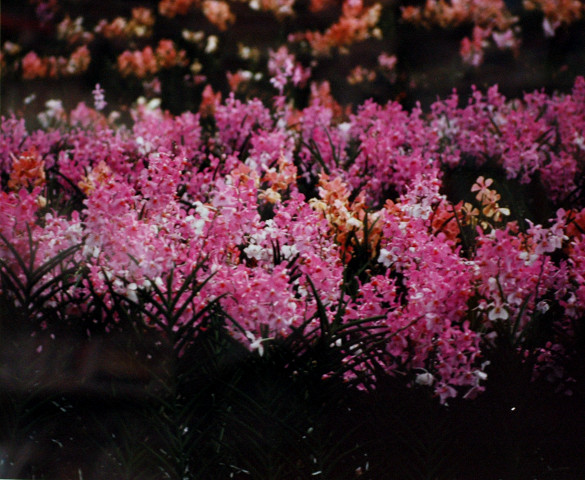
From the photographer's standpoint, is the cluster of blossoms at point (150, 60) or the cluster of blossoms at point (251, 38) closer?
the cluster of blossoms at point (251, 38)

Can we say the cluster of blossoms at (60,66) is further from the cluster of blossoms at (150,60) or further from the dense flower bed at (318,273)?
the dense flower bed at (318,273)

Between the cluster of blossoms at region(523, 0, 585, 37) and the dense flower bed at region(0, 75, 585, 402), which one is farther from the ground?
the cluster of blossoms at region(523, 0, 585, 37)

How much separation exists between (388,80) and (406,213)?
4.50ft

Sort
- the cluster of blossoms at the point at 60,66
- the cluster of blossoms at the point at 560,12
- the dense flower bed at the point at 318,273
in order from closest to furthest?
the dense flower bed at the point at 318,273, the cluster of blossoms at the point at 560,12, the cluster of blossoms at the point at 60,66

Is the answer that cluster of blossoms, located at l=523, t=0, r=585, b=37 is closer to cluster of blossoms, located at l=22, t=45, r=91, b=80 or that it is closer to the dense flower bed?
the dense flower bed

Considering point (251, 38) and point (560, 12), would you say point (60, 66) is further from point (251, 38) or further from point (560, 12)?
point (560, 12)

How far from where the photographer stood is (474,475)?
1.47m

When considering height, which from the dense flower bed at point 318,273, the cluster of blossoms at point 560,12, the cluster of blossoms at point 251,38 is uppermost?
the cluster of blossoms at point 251,38

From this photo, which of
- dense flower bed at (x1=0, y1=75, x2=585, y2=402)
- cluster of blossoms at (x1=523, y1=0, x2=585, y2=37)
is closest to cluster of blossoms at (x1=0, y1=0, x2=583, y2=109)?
cluster of blossoms at (x1=523, y1=0, x2=585, y2=37)

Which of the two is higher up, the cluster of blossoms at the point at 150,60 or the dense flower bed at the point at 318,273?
the cluster of blossoms at the point at 150,60

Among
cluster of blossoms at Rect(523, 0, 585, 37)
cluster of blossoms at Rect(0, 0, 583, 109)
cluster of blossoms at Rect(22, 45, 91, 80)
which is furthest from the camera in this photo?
cluster of blossoms at Rect(22, 45, 91, 80)

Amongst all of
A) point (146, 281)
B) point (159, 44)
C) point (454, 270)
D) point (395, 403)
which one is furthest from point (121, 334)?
point (159, 44)

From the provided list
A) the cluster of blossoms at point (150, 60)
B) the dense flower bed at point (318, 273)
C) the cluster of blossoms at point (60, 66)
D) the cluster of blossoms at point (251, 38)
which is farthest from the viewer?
the cluster of blossoms at point (150, 60)

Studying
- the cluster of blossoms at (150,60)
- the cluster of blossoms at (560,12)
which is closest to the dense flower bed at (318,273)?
the cluster of blossoms at (560,12)
